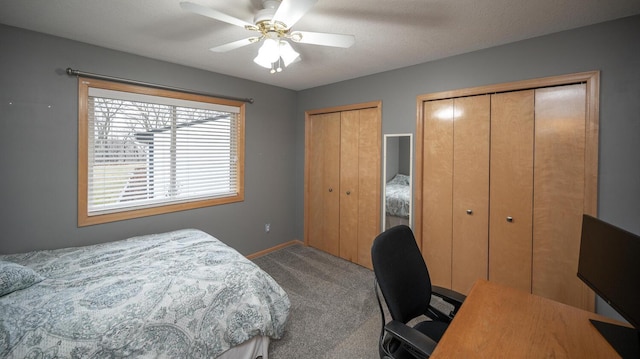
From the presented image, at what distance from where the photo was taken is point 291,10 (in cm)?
141

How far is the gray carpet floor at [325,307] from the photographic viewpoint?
2.01m

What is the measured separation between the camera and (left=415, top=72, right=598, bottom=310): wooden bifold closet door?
6.86 ft

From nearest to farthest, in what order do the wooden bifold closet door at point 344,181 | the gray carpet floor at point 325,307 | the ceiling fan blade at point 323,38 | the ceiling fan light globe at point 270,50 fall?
the ceiling fan blade at point 323,38 → the ceiling fan light globe at point 270,50 → the gray carpet floor at point 325,307 → the wooden bifold closet door at point 344,181

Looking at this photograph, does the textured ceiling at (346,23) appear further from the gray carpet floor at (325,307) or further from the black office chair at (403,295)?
the gray carpet floor at (325,307)

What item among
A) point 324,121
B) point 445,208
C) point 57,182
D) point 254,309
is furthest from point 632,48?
point 57,182

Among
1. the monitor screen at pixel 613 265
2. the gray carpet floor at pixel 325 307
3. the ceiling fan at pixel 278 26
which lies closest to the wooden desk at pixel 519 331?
the monitor screen at pixel 613 265

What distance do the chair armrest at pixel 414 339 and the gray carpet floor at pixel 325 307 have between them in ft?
3.08

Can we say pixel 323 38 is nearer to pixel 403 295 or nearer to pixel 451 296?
pixel 403 295

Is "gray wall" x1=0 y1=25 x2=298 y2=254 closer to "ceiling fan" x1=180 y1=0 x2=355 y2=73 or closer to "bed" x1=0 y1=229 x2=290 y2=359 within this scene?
"bed" x1=0 y1=229 x2=290 y2=359

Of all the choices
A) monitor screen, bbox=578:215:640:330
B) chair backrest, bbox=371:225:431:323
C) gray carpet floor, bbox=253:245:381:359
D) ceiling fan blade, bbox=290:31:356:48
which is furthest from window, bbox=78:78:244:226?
monitor screen, bbox=578:215:640:330

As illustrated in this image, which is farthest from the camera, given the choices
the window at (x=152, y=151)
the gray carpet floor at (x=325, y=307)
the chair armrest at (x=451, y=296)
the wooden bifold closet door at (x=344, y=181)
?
the wooden bifold closet door at (x=344, y=181)

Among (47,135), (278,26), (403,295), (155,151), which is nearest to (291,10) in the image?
(278,26)

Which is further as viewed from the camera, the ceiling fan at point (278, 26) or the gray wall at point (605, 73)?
the gray wall at point (605, 73)

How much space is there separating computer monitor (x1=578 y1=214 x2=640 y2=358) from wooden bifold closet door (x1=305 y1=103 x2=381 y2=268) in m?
2.19
